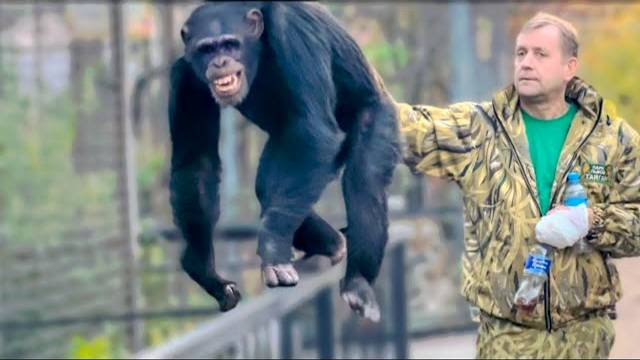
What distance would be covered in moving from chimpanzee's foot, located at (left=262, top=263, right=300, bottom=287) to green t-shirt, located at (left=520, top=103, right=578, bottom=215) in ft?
3.80

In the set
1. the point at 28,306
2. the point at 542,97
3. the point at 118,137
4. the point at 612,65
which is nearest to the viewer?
the point at 542,97

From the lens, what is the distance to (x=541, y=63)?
3906mm

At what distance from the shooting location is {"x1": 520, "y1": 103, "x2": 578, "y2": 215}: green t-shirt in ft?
13.3

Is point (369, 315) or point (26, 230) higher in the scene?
point (369, 315)

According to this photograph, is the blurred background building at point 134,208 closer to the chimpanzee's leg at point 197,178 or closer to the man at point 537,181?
the man at point 537,181

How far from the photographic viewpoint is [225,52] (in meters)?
3.01

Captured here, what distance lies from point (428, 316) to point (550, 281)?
573cm

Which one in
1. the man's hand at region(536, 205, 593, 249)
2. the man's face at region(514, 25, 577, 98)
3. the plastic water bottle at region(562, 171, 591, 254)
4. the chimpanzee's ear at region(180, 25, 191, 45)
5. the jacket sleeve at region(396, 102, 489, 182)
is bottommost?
the man's hand at region(536, 205, 593, 249)

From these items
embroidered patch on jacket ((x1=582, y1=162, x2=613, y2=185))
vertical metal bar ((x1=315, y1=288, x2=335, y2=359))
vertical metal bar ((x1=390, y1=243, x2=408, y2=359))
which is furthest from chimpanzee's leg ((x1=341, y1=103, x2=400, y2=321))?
vertical metal bar ((x1=390, y1=243, x2=408, y2=359))

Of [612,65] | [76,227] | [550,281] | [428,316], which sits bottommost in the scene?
[428,316]

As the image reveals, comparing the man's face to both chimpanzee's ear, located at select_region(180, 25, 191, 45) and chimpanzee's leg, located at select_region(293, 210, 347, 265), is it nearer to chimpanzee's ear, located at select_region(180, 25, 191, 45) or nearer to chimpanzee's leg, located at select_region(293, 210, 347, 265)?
chimpanzee's leg, located at select_region(293, 210, 347, 265)

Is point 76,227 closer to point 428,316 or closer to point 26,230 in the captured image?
point 26,230

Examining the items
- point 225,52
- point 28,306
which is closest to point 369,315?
point 225,52

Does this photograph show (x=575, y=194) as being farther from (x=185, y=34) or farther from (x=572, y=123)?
(x=185, y=34)
